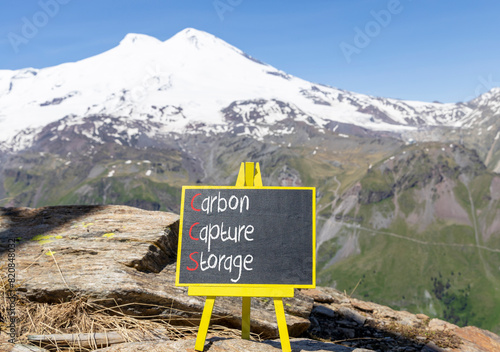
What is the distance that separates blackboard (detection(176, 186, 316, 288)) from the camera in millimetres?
8461

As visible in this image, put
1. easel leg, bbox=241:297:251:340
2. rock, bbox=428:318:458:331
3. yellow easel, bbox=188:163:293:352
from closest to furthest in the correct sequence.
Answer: yellow easel, bbox=188:163:293:352 → easel leg, bbox=241:297:251:340 → rock, bbox=428:318:458:331

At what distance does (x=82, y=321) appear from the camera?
342 inches

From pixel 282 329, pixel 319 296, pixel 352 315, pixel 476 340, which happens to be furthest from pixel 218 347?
pixel 476 340

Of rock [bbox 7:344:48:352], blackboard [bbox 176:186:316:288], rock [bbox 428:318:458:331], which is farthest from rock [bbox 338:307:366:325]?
rock [bbox 7:344:48:352]

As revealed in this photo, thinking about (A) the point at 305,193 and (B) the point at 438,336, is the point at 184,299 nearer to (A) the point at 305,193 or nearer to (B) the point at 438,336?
(A) the point at 305,193

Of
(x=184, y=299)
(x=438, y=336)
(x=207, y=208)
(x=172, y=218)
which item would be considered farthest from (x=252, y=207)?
(x=438, y=336)

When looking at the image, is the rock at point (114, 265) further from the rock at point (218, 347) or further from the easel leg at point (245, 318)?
the rock at point (218, 347)

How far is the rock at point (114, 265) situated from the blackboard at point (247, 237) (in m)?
1.73

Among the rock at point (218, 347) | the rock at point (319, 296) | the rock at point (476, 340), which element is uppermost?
the rock at point (218, 347)

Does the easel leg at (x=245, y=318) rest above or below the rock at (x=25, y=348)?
above

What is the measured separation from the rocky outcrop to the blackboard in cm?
138

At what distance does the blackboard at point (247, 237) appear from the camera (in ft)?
27.8

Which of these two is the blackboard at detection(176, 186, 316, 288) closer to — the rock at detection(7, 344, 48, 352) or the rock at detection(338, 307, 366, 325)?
the rock at detection(7, 344, 48, 352)

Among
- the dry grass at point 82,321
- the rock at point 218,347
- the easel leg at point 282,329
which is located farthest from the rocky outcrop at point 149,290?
the easel leg at point 282,329
